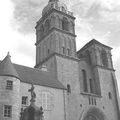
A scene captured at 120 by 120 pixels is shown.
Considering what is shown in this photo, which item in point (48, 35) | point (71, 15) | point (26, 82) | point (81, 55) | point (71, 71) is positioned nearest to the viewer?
point (26, 82)

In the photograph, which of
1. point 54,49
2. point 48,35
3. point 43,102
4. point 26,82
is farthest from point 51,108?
point 48,35

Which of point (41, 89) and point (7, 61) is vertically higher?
point (7, 61)

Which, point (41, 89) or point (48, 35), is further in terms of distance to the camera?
point (48, 35)

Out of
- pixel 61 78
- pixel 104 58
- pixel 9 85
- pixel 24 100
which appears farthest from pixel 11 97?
pixel 104 58

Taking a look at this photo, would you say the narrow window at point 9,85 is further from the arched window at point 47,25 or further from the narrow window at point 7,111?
the arched window at point 47,25

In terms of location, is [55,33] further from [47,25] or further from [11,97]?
[11,97]

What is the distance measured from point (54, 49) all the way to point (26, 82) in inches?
364

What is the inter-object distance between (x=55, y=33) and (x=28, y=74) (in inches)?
366

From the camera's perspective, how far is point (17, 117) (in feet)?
73.9

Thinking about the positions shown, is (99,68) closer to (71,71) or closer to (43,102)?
(71,71)

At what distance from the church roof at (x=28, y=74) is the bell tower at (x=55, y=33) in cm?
443

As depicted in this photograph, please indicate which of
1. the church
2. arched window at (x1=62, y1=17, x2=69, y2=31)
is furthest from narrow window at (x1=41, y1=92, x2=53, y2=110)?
arched window at (x1=62, y1=17, x2=69, y2=31)

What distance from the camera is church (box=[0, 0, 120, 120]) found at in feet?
78.7

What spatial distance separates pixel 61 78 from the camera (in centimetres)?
3052
